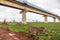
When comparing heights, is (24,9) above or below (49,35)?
above

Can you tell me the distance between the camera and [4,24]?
24.1 meters

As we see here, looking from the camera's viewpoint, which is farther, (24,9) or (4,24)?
(24,9)

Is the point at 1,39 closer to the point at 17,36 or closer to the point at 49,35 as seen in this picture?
the point at 17,36

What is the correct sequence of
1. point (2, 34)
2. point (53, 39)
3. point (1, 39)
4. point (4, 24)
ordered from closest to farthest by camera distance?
point (1, 39), point (2, 34), point (53, 39), point (4, 24)

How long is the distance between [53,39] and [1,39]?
17.0 feet

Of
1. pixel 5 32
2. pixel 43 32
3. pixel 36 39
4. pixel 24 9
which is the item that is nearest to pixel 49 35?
pixel 43 32

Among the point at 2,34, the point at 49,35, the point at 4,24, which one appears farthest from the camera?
the point at 4,24

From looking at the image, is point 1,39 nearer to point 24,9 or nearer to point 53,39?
point 53,39

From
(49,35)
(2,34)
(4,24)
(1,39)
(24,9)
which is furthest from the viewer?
(24,9)

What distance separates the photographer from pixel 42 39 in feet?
66.1

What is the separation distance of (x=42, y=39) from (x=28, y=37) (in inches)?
60.8

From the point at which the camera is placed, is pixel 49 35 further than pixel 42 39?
Yes

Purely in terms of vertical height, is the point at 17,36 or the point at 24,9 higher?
the point at 24,9

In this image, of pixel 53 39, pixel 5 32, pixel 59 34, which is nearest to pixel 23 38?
pixel 5 32
